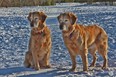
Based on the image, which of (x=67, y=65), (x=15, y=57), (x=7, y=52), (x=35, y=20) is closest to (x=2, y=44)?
(x=7, y=52)

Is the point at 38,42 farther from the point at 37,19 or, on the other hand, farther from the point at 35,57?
the point at 37,19

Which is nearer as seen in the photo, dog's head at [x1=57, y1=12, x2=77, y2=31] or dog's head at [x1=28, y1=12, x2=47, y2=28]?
dog's head at [x1=57, y1=12, x2=77, y2=31]

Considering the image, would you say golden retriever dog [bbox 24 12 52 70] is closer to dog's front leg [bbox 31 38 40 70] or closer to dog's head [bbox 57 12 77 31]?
dog's front leg [bbox 31 38 40 70]

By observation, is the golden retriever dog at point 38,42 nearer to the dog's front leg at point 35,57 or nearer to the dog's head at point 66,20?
the dog's front leg at point 35,57

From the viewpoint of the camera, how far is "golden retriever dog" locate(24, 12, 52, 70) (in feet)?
29.6

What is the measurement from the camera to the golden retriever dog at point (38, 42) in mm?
9031

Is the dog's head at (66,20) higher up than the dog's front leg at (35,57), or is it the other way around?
the dog's head at (66,20)

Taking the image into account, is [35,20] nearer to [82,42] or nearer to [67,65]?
[82,42]

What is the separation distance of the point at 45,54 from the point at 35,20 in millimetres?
987

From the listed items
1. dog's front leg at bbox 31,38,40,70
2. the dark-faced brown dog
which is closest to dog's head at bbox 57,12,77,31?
the dark-faced brown dog

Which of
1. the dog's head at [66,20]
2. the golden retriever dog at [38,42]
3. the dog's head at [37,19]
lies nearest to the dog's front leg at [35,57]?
the golden retriever dog at [38,42]

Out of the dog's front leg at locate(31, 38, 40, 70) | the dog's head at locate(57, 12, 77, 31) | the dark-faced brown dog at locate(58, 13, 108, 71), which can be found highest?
the dog's head at locate(57, 12, 77, 31)

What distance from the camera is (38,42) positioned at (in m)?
9.20

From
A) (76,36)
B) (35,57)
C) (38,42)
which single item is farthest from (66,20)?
(35,57)
